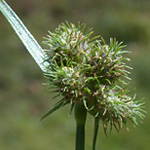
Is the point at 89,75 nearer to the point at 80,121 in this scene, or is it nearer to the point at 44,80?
the point at 80,121

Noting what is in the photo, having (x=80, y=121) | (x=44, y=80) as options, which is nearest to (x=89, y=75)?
(x=80, y=121)

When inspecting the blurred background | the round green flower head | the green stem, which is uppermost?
the blurred background

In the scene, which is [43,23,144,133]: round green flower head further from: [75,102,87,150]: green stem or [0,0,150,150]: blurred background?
[0,0,150,150]: blurred background

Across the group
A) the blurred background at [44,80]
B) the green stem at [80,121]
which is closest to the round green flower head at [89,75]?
the green stem at [80,121]

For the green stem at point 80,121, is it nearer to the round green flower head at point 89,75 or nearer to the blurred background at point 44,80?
the round green flower head at point 89,75

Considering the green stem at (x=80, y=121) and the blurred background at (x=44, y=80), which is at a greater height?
the blurred background at (x=44, y=80)

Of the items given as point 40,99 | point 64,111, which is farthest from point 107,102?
point 40,99

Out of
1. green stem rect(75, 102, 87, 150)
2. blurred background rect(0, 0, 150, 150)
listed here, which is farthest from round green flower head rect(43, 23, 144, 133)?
blurred background rect(0, 0, 150, 150)
